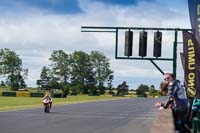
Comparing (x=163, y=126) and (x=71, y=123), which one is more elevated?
(x=163, y=126)

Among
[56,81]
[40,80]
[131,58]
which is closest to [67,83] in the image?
[56,81]

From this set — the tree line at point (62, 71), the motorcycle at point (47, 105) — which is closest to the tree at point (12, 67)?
the tree line at point (62, 71)

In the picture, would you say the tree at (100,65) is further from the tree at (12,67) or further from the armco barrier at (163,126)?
the armco barrier at (163,126)

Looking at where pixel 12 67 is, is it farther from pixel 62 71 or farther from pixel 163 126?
pixel 163 126

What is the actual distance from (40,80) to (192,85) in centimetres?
16628

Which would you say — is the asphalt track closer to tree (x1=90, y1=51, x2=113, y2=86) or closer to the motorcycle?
the motorcycle

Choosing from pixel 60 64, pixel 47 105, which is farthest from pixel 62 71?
pixel 47 105

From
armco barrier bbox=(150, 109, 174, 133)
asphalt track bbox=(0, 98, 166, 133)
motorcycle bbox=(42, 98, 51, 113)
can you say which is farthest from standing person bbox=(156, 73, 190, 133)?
motorcycle bbox=(42, 98, 51, 113)

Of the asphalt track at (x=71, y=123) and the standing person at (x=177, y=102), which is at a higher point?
the standing person at (x=177, y=102)

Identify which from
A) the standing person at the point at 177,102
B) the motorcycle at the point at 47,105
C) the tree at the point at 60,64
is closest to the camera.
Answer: the standing person at the point at 177,102

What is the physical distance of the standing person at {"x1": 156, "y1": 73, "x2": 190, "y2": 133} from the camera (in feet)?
36.1

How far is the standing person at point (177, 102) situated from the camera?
36.1ft

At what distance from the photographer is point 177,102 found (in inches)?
439

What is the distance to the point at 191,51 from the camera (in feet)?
45.8
